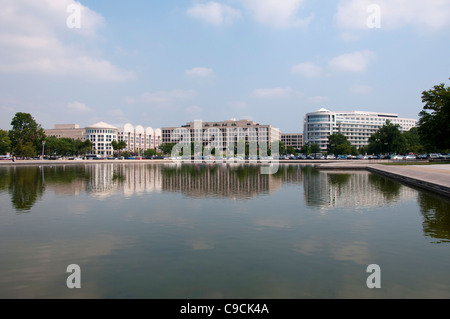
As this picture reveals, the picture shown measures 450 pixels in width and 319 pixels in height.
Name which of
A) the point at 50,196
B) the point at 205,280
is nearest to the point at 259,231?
the point at 205,280

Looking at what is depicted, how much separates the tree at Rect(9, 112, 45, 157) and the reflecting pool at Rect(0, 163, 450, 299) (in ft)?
322

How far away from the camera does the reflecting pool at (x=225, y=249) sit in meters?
7.68

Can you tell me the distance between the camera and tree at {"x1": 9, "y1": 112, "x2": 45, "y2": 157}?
338 feet

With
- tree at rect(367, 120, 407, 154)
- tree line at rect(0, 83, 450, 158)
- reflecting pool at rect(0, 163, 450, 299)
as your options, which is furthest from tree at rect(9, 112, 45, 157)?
tree at rect(367, 120, 407, 154)

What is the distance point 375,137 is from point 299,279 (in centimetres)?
9520

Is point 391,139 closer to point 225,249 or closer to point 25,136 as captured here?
point 225,249

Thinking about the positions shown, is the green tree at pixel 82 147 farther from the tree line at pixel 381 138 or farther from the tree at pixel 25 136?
the tree at pixel 25 136

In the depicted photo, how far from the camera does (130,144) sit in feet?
629

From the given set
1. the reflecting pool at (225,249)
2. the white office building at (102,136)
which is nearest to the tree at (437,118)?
the reflecting pool at (225,249)

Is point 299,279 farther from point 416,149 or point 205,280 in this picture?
point 416,149

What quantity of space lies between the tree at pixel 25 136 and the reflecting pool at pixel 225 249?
9815cm

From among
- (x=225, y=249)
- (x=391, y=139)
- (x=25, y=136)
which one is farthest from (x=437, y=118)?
(x=25, y=136)

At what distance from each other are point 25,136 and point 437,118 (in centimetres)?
11342

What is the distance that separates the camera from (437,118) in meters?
52.9
